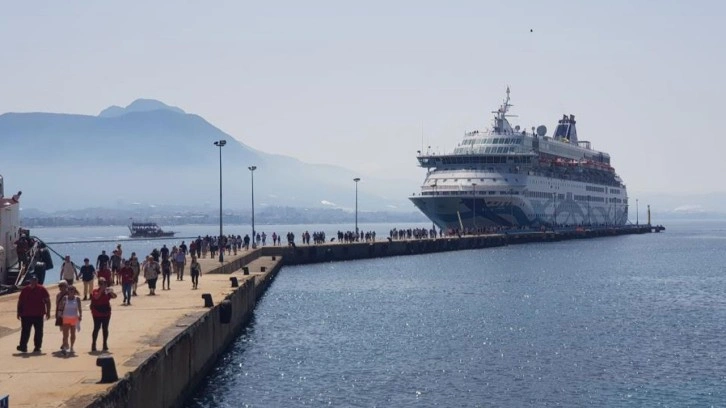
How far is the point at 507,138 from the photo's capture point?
128625 millimetres

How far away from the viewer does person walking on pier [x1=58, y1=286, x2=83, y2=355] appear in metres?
21.0

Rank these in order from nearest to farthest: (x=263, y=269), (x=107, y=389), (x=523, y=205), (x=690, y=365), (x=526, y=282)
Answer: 1. (x=107, y=389)
2. (x=690, y=365)
3. (x=263, y=269)
4. (x=526, y=282)
5. (x=523, y=205)

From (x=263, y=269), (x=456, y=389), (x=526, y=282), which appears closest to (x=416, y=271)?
(x=526, y=282)

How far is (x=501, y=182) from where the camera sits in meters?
123

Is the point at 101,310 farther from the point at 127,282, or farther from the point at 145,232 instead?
the point at 145,232

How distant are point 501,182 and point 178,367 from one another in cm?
10166

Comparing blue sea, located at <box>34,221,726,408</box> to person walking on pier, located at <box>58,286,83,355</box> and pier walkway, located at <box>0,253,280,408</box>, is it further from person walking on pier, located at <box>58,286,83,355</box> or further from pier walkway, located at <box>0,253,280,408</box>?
person walking on pier, located at <box>58,286,83,355</box>

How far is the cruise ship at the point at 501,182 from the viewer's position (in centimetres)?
12175

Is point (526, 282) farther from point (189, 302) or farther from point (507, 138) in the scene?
point (507, 138)

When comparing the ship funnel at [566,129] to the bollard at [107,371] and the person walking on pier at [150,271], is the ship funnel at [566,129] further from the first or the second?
the bollard at [107,371]

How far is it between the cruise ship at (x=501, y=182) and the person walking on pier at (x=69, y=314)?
99197 millimetres

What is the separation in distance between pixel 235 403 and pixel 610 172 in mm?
153053

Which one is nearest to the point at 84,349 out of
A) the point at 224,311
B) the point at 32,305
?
the point at 32,305

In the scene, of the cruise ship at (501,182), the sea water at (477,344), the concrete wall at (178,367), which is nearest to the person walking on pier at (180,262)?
the sea water at (477,344)
